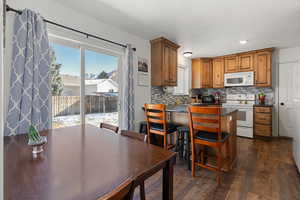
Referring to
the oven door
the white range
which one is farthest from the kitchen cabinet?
the oven door

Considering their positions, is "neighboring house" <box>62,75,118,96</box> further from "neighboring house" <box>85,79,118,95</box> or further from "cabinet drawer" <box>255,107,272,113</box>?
"cabinet drawer" <box>255,107,272,113</box>

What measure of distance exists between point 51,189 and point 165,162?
1.97ft

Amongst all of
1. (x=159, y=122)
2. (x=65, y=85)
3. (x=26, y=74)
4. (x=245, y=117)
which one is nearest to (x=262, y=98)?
(x=245, y=117)

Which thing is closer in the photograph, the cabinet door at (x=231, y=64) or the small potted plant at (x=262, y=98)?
the small potted plant at (x=262, y=98)

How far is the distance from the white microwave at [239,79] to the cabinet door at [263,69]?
14 centimetres

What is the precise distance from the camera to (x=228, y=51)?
409 centimetres

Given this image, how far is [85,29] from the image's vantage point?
2.27 meters

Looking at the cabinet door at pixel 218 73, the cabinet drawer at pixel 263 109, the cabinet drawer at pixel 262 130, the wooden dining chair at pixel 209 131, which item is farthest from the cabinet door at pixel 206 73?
the wooden dining chair at pixel 209 131

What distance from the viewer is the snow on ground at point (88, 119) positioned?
2.10 meters

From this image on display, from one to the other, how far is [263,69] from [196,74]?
178 centimetres

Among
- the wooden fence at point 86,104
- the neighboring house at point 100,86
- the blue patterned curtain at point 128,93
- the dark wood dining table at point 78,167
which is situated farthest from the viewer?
the blue patterned curtain at point 128,93

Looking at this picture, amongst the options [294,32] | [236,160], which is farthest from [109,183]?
[294,32]

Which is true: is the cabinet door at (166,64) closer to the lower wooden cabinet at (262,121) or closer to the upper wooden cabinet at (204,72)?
the upper wooden cabinet at (204,72)

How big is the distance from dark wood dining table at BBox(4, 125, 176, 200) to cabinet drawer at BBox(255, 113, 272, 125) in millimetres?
3844
